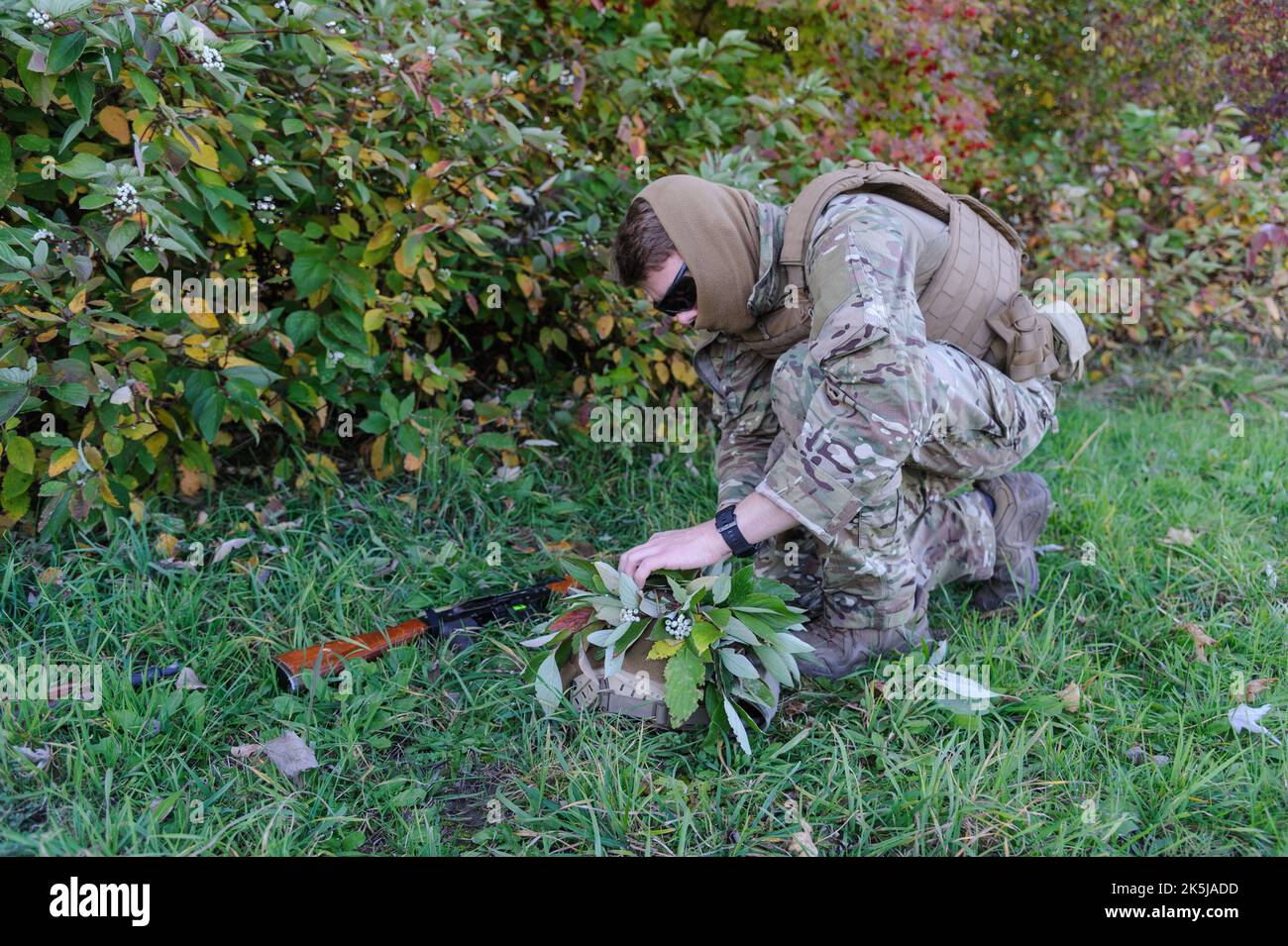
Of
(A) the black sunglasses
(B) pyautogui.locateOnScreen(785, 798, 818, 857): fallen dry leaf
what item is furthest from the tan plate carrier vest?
(B) pyautogui.locateOnScreen(785, 798, 818, 857): fallen dry leaf

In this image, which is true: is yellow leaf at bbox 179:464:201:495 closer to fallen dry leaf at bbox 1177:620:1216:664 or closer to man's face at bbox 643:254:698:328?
man's face at bbox 643:254:698:328

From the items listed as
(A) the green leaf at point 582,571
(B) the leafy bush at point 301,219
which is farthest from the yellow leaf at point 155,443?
(A) the green leaf at point 582,571

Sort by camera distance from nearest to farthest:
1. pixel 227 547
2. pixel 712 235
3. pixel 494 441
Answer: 1. pixel 712 235
2. pixel 227 547
3. pixel 494 441

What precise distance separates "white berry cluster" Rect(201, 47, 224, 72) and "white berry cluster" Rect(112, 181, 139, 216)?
1.11 feet

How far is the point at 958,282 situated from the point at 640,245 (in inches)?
32.1

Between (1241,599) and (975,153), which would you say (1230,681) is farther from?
(975,153)

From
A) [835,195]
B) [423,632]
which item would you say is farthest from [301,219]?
[835,195]

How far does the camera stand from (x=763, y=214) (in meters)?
2.36

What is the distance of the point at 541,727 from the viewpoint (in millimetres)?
2125

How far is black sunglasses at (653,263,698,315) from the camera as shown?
2.31 meters

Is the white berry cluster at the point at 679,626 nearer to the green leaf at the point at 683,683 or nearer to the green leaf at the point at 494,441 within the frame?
the green leaf at the point at 683,683

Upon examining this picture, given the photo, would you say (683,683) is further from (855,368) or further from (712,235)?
(712,235)
